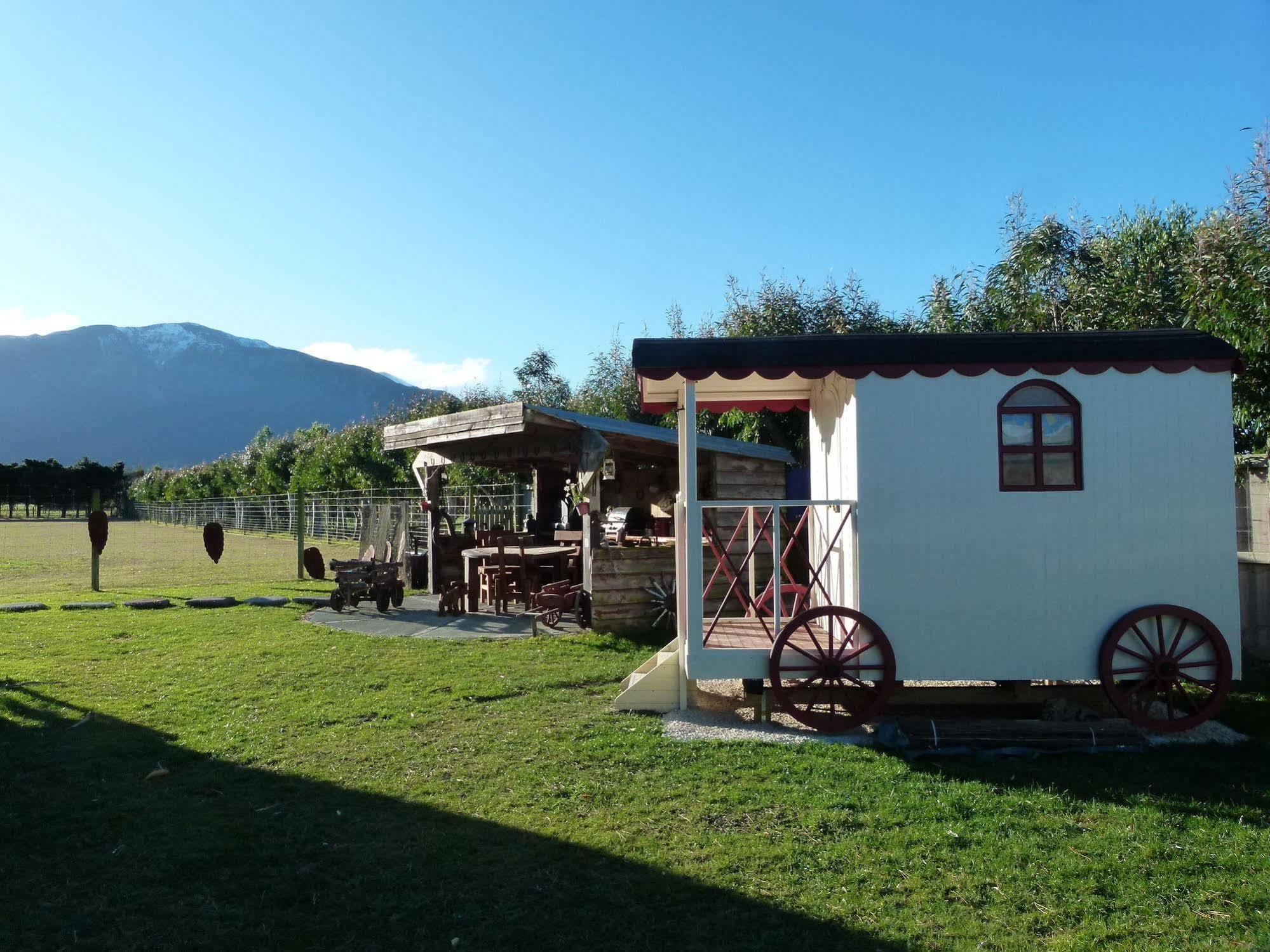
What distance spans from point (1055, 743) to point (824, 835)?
2.22 meters

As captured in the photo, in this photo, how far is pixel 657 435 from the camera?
1063cm

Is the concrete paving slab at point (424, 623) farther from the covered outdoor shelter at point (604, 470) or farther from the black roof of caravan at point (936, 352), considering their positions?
the black roof of caravan at point (936, 352)

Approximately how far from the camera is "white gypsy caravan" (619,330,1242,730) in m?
5.77

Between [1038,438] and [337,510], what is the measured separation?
24.5m

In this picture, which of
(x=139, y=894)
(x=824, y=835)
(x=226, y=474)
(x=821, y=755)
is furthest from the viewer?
(x=226, y=474)

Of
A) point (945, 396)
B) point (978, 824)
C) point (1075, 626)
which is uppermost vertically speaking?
point (945, 396)

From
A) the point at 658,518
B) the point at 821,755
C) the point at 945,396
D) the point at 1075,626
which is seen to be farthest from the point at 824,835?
the point at 658,518

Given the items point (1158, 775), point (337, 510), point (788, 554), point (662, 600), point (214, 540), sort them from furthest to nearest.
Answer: point (337, 510) < point (214, 540) < point (662, 600) < point (788, 554) < point (1158, 775)

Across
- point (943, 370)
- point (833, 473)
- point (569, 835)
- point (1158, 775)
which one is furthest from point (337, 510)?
point (1158, 775)

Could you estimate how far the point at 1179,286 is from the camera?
33.6 ft

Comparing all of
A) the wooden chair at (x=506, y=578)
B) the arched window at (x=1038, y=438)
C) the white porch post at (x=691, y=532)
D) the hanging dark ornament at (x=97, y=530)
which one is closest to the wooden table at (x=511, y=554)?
the wooden chair at (x=506, y=578)

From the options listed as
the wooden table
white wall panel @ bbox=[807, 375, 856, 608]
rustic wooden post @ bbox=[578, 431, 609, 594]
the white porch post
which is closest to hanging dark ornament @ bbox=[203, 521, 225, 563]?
the wooden table

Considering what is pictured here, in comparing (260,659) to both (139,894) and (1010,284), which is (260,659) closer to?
(139,894)

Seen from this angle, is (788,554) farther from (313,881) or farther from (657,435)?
(313,881)
